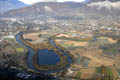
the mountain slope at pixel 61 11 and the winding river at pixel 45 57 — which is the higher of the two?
the mountain slope at pixel 61 11

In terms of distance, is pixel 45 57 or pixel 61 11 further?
pixel 61 11

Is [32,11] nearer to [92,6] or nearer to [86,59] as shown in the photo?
[92,6]

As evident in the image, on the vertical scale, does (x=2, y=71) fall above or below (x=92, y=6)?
below

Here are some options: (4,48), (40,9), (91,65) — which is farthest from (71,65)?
(40,9)

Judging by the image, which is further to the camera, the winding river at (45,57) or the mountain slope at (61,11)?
the mountain slope at (61,11)

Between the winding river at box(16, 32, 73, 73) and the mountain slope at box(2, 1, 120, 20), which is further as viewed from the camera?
the mountain slope at box(2, 1, 120, 20)

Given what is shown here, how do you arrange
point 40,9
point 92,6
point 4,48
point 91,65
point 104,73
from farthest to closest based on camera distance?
point 40,9 → point 92,6 → point 4,48 → point 91,65 → point 104,73

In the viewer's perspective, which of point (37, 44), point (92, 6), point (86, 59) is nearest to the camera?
point (86, 59)

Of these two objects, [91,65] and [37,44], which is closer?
[91,65]

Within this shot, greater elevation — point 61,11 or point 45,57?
point 61,11

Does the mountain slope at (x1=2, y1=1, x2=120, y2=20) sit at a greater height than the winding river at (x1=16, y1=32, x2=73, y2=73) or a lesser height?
greater
